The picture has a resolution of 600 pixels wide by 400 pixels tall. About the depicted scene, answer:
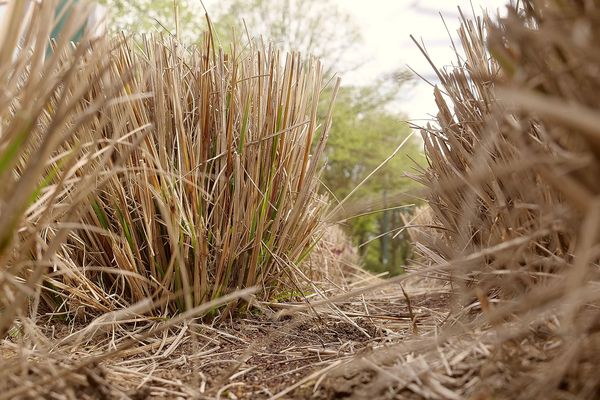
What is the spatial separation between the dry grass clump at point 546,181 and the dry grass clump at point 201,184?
53 cm

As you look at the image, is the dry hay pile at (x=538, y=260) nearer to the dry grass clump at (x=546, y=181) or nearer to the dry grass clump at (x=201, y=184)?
the dry grass clump at (x=546, y=181)

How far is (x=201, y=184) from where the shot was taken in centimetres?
157

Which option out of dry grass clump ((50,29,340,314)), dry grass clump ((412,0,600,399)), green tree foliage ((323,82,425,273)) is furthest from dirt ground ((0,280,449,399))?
green tree foliage ((323,82,425,273))

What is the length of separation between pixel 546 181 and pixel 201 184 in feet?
3.09

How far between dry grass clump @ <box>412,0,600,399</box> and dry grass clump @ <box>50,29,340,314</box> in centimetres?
53

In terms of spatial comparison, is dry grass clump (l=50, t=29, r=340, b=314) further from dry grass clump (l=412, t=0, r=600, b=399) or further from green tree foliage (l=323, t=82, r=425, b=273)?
green tree foliage (l=323, t=82, r=425, b=273)

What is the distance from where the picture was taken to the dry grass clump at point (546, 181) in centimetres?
59

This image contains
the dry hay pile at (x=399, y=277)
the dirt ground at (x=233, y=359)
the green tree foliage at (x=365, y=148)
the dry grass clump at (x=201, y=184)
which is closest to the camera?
the dry hay pile at (x=399, y=277)

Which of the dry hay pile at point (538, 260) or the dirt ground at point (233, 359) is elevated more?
the dry hay pile at point (538, 260)

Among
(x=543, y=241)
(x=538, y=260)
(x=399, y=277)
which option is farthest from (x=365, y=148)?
(x=399, y=277)

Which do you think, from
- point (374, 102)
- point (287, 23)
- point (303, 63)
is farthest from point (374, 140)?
point (303, 63)

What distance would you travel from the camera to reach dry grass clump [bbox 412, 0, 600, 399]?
0.59 metres

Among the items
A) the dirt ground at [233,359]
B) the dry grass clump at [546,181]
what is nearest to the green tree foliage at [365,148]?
the dirt ground at [233,359]

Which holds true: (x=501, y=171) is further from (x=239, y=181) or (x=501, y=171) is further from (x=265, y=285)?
(x=265, y=285)
